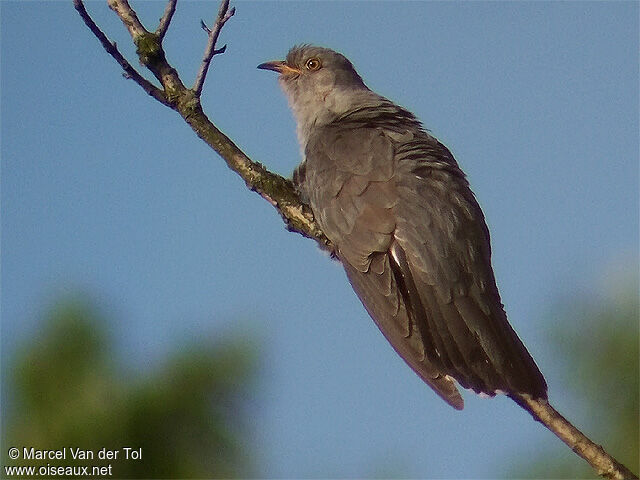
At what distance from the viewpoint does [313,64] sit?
6137mm

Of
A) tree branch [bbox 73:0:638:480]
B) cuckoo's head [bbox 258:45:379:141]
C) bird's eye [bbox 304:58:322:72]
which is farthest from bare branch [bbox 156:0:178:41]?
bird's eye [bbox 304:58:322:72]

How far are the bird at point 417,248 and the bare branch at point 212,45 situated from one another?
34.5 inches

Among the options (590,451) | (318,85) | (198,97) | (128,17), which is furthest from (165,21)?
(590,451)

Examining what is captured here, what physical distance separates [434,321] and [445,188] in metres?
0.84

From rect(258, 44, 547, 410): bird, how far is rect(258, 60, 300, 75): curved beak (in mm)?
1137

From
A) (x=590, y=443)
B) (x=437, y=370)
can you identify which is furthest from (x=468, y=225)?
(x=590, y=443)

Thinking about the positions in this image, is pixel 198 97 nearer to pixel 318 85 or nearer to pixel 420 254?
pixel 420 254

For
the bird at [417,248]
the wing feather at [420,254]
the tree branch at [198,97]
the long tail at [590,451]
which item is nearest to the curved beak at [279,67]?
the bird at [417,248]

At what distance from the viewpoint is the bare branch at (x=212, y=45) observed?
432 cm

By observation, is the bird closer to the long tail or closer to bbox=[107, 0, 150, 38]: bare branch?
the long tail

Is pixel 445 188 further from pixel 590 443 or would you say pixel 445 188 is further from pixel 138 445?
pixel 138 445

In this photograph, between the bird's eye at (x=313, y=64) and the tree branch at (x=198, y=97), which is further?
the bird's eye at (x=313, y=64)

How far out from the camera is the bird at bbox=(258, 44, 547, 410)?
4078 millimetres

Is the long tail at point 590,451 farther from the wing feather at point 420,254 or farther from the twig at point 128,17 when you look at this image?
the twig at point 128,17
